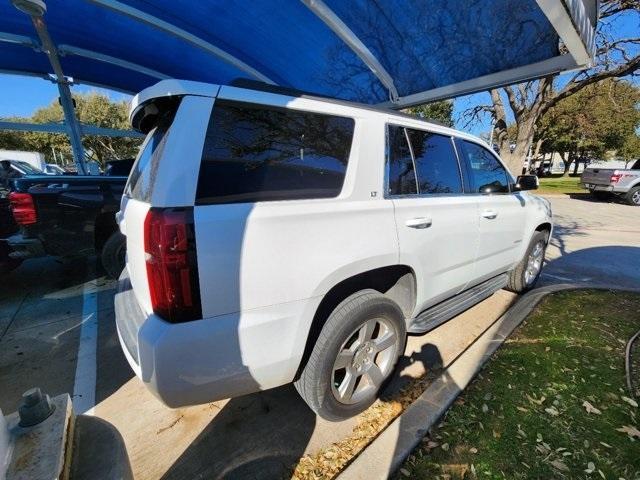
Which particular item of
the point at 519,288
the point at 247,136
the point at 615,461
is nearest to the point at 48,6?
the point at 247,136

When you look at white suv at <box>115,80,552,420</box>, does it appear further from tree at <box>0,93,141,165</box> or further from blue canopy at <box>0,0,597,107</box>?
tree at <box>0,93,141,165</box>

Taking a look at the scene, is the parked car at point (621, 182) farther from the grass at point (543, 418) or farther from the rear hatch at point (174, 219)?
the rear hatch at point (174, 219)

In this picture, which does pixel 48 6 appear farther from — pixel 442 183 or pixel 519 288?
pixel 519 288

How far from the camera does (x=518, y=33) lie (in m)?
4.03

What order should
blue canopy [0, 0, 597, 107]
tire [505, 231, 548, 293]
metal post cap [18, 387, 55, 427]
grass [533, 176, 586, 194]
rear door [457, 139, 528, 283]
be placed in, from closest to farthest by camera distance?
metal post cap [18, 387, 55, 427] → rear door [457, 139, 528, 283] → blue canopy [0, 0, 597, 107] → tire [505, 231, 548, 293] → grass [533, 176, 586, 194]

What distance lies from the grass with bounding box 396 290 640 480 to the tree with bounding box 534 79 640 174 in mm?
12479

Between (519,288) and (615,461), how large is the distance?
2.67 meters

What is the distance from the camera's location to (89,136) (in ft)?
96.3

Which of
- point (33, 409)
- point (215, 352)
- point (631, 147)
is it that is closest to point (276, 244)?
point (215, 352)

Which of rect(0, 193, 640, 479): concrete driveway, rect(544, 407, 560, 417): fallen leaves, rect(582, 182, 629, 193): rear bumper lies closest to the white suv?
rect(0, 193, 640, 479): concrete driveway

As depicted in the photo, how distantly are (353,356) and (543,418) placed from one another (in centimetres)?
138

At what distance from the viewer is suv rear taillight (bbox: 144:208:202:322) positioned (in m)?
1.49

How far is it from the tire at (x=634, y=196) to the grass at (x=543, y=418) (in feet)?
51.1

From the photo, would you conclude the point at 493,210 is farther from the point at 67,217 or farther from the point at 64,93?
the point at 64,93
